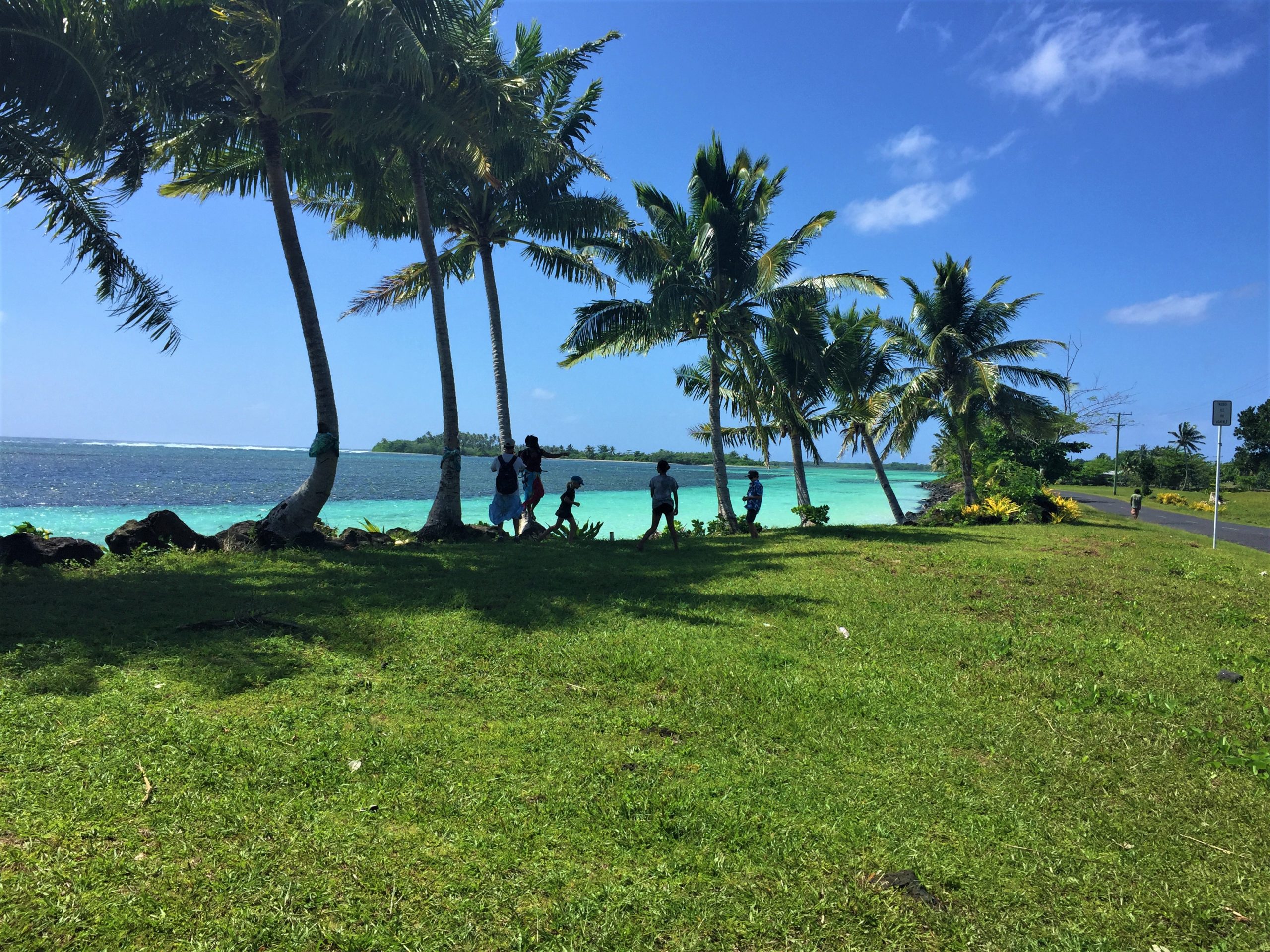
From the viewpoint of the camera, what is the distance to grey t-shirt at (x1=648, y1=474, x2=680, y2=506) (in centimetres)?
1380

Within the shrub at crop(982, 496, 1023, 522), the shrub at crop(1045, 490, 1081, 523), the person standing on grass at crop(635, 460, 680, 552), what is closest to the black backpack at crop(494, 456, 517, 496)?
the person standing on grass at crop(635, 460, 680, 552)

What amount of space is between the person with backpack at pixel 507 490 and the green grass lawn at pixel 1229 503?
102ft

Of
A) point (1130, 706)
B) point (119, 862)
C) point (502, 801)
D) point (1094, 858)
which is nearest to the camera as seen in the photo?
point (119, 862)

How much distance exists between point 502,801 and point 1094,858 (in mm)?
3036

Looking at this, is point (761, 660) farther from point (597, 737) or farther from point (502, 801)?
point (502, 801)

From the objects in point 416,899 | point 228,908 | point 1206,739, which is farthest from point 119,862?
point 1206,739

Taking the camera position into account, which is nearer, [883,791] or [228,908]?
[228,908]

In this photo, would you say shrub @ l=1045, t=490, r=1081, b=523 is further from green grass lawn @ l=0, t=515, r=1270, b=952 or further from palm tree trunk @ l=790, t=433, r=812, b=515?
green grass lawn @ l=0, t=515, r=1270, b=952

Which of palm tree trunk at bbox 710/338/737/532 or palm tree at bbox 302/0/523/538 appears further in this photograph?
palm tree trunk at bbox 710/338/737/532

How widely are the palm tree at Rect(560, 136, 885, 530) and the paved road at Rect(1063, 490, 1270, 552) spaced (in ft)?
48.1

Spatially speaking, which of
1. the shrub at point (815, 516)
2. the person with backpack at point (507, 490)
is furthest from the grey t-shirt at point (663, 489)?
the shrub at point (815, 516)

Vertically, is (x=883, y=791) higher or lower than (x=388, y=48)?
lower

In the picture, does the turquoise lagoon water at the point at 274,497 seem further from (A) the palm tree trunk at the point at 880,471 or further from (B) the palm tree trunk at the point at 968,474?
(B) the palm tree trunk at the point at 968,474

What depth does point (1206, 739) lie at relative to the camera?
185 inches
